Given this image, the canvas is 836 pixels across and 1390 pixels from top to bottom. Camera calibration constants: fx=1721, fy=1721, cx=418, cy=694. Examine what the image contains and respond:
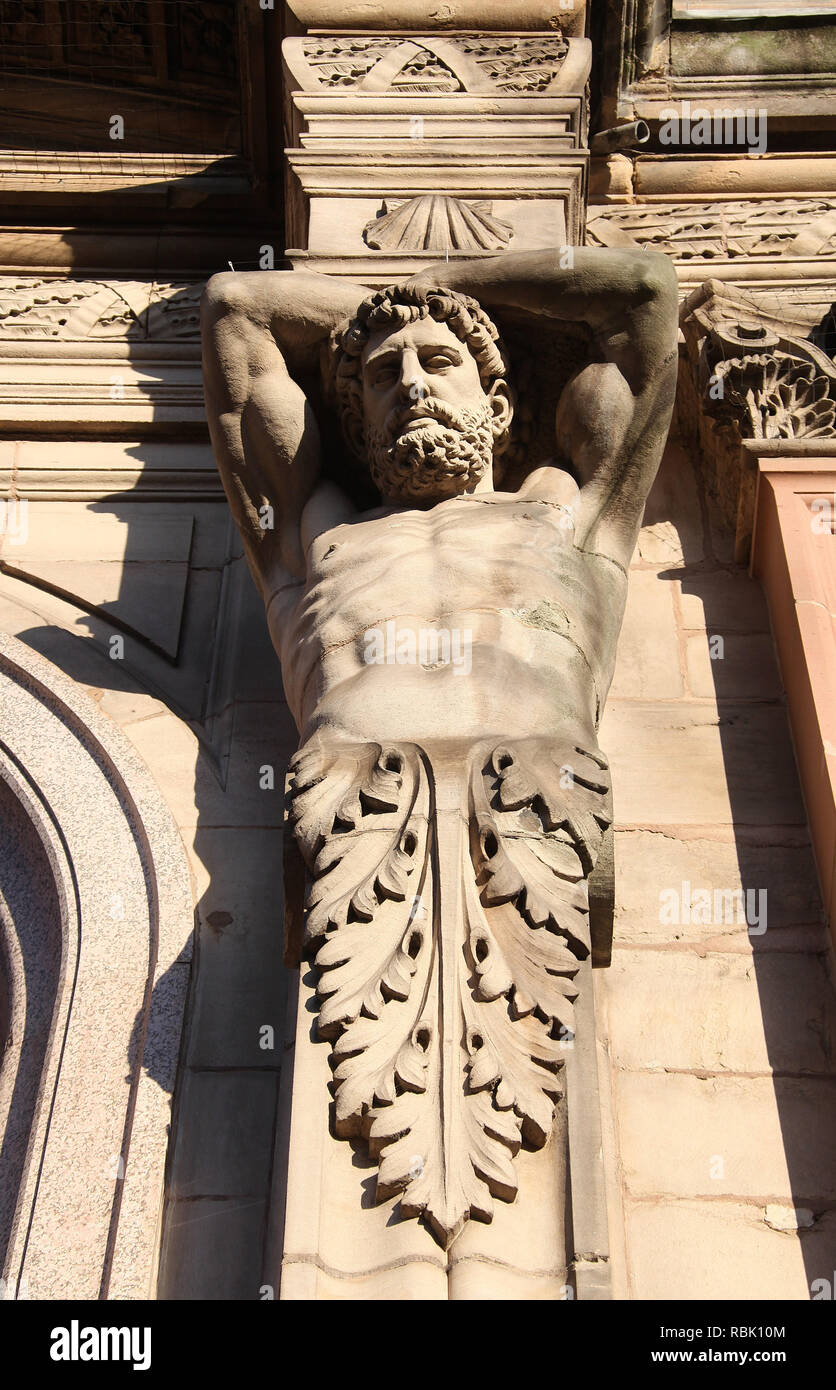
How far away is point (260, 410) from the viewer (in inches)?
185

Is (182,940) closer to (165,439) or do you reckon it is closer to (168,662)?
(168,662)

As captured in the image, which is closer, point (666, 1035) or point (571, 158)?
point (666, 1035)

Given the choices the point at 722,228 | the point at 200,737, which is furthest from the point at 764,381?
the point at 200,737

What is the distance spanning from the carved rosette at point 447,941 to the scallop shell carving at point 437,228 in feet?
7.69

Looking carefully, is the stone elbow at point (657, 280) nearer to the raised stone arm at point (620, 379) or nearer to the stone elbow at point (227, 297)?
the raised stone arm at point (620, 379)

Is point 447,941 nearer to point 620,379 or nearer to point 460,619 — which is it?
point 460,619

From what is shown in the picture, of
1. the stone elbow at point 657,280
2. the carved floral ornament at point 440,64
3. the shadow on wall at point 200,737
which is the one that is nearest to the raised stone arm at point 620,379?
the stone elbow at point 657,280

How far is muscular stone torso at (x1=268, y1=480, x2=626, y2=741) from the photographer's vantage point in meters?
3.71

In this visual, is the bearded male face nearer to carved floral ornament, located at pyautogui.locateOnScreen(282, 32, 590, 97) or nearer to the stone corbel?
the stone corbel

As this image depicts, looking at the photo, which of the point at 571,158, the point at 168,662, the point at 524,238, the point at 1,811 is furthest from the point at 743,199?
the point at 1,811

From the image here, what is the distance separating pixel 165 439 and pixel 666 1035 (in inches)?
126

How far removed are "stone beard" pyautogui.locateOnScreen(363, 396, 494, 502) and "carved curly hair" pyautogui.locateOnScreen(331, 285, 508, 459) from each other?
0.16m

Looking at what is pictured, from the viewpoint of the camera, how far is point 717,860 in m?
4.31

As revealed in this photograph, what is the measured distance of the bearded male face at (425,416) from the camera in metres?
4.43
